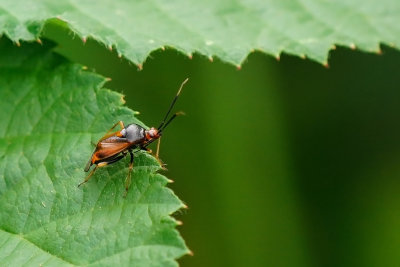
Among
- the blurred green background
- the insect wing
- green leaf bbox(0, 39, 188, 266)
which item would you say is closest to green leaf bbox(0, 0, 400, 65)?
green leaf bbox(0, 39, 188, 266)

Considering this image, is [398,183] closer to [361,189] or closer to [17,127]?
[361,189]

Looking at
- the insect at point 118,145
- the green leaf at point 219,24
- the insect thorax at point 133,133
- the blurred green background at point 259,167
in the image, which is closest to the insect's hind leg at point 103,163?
the insect at point 118,145

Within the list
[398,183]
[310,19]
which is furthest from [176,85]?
[398,183]

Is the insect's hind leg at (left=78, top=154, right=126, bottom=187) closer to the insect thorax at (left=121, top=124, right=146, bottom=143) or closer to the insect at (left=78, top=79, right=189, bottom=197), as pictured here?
the insect at (left=78, top=79, right=189, bottom=197)

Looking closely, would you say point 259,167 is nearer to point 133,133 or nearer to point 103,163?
point 133,133

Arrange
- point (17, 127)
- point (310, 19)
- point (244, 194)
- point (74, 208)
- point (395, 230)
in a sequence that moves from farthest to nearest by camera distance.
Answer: point (395, 230)
point (244, 194)
point (310, 19)
point (17, 127)
point (74, 208)

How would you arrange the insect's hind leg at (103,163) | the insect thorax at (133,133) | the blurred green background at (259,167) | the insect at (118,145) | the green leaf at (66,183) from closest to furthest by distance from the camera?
the green leaf at (66,183), the insect's hind leg at (103,163), the insect at (118,145), the insect thorax at (133,133), the blurred green background at (259,167)

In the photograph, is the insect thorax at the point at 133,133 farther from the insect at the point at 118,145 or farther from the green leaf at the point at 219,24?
the green leaf at the point at 219,24
